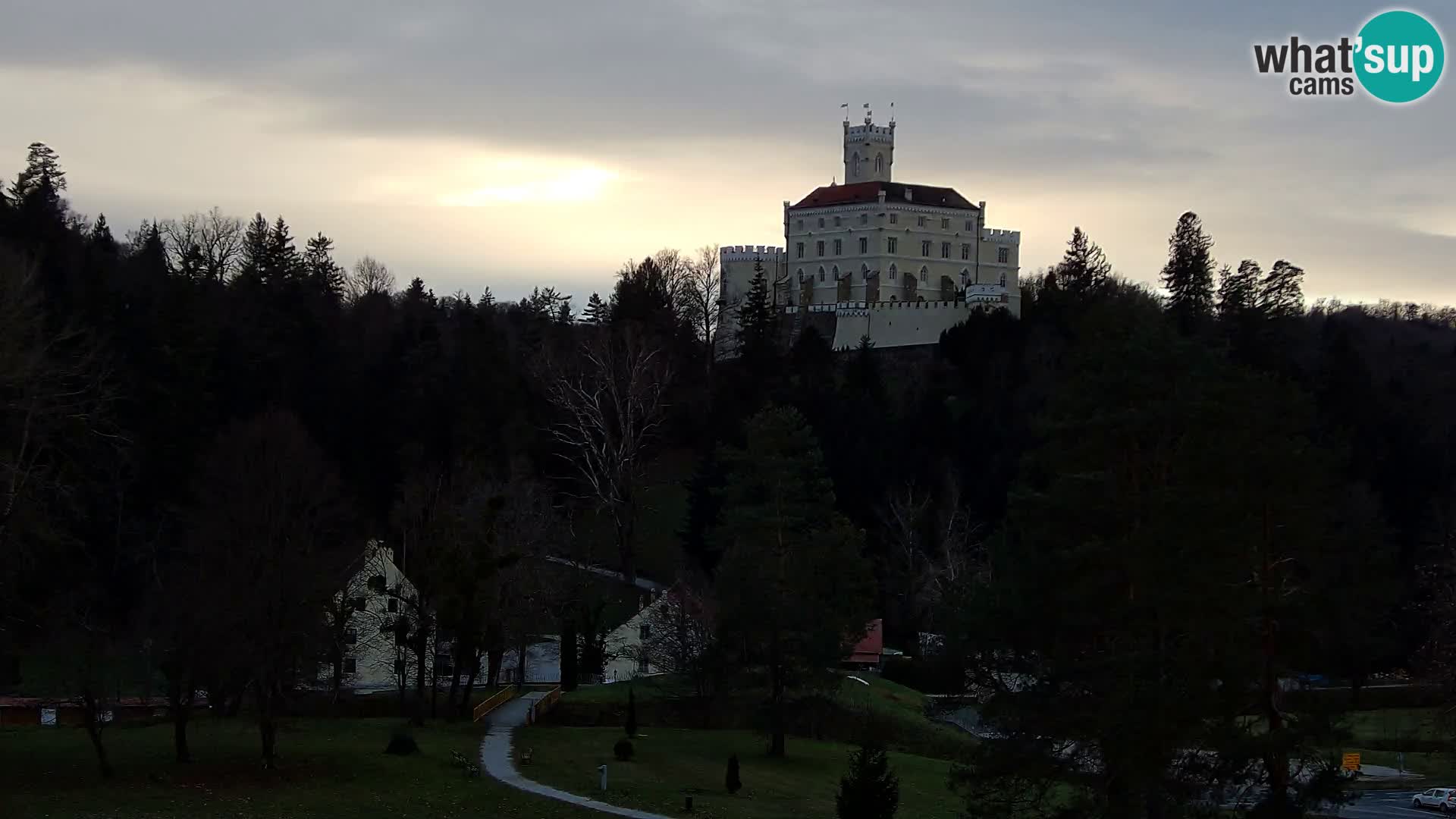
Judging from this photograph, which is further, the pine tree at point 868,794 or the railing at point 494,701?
the railing at point 494,701

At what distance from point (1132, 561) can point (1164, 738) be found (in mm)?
2733

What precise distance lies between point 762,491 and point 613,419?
3966 cm

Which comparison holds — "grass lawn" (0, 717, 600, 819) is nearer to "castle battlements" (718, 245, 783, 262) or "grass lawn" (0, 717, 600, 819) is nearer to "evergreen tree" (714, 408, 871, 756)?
"evergreen tree" (714, 408, 871, 756)

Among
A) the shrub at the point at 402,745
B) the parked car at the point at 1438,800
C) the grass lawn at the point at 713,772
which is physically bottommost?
the parked car at the point at 1438,800

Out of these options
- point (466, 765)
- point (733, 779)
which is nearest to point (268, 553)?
point (466, 765)

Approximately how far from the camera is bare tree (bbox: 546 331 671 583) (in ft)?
223

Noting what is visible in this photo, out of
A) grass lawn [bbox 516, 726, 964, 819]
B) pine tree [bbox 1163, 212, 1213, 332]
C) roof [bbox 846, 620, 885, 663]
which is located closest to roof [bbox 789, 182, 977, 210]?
pine tree [bbox 1163, 212, 1213, 332]

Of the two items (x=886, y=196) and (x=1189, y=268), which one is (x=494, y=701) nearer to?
(x=1189, y=268)

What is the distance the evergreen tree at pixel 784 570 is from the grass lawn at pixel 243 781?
8.02 metres

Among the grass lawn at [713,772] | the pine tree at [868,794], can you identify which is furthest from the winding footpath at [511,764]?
the pine tree at [868,794]

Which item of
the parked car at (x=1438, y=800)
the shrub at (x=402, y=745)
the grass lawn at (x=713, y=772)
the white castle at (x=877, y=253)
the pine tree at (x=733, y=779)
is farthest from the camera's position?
the white castle at (x=877, y=253)

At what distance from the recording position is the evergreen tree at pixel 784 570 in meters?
41.9

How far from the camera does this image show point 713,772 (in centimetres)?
3738

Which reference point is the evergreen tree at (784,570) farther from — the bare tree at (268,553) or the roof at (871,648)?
the roof at (871,648)
